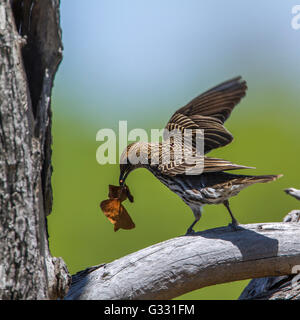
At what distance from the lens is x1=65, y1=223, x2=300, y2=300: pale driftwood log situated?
343 cm

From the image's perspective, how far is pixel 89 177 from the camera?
8.22 metres

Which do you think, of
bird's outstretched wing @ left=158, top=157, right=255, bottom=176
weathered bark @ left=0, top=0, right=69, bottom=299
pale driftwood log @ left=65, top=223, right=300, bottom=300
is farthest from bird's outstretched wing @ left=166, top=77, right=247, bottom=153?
weathered bark @ left=0, top=0, right=69, bottom=299

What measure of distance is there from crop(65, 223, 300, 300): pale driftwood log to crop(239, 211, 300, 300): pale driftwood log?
0.44 feet

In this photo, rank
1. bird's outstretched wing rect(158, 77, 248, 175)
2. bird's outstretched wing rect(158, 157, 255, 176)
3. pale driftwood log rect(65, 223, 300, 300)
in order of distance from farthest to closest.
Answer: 1. bird's outstretched wing rect(158, 77, 248, 175)
2. bird's outstretched wing rect(158, 157, 255, 176)
3. pale driftwood log rect(65, 223, 300, 300)

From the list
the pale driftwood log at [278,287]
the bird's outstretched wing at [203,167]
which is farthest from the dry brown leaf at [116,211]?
the pale driftwood log at [278,287]

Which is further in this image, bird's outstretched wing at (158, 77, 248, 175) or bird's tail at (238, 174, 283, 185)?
bird's outstretched wing at (158, 77, 248, 175)

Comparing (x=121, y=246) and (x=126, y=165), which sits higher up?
(x=126, y=165)

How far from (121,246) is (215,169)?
3.58 m

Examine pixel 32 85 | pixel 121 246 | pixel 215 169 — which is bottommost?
pixel 121 246

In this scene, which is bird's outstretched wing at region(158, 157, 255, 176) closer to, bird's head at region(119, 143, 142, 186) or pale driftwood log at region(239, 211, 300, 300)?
bird's head at region(119, 143, 142, 186)

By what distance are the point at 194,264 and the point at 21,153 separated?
1.48 m

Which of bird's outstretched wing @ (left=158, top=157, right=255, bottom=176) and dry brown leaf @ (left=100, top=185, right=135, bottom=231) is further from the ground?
bird's outstretched wing @ (left=158, top=157, right=255, bottom=176)
